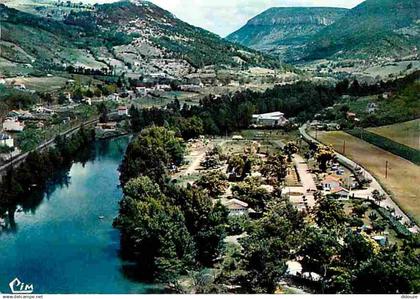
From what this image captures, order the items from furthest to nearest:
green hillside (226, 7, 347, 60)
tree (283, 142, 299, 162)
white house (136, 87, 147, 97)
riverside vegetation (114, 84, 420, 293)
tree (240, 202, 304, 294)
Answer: green hillside (226, 7, 347, 60), white house (136, 87, 147, 97), tree (283, 142, 299, 162), tree (240, 202, 304, 294), riverside vegetation (114, 84, 420, 293)

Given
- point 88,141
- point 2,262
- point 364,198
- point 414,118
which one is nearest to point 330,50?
point 88,141

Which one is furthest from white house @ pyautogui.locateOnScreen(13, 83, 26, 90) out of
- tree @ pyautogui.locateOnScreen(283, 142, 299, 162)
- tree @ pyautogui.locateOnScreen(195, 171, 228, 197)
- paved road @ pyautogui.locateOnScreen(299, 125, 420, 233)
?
paved road @ pyautogui.locateOnScreen(299, 125, 420, 233)

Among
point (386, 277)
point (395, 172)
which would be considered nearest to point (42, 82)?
point (395, 172)

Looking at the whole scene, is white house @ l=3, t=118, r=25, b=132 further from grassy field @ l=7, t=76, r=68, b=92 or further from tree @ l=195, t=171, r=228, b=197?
tree @ l=195, t=171, r=228, b=197

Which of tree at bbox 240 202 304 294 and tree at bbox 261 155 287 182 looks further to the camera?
tree at bbox 261 155 287 182

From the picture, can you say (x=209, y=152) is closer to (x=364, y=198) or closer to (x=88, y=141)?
(x=364, y=198)

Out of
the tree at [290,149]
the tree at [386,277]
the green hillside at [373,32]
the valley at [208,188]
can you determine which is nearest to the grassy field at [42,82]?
the valley at [208,188]

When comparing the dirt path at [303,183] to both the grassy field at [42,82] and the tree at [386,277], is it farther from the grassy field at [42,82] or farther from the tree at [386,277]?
the grassy field at [42,82]
